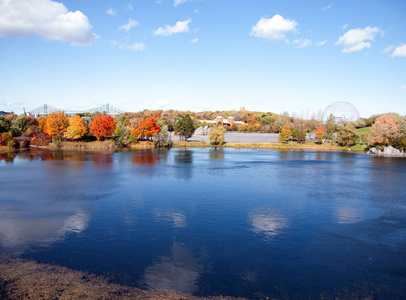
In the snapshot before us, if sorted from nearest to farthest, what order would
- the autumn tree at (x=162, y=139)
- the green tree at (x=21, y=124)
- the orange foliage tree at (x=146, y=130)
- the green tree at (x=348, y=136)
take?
the autumn tree at (x=162, y=139) → the green tree at (x=348, y=136) → the orange foliage tree at (x=146, y=130) → the green tree at (x=21, y=124)

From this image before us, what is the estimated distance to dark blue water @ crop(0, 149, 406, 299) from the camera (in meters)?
12.1

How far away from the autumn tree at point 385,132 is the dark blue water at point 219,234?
1926 inches

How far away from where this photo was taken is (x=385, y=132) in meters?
73.0

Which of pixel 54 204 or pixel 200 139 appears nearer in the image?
pixel 54 204

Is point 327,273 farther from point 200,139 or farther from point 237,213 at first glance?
point 200,139

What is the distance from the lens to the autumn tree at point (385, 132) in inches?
2837

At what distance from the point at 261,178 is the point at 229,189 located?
817cm

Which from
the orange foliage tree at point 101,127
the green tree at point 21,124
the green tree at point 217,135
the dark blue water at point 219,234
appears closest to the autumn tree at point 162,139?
the orange foliage tree at point 101,127

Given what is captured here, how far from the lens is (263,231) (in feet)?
57.8

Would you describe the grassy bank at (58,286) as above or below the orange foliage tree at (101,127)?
below

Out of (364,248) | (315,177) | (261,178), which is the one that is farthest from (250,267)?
(315,177)

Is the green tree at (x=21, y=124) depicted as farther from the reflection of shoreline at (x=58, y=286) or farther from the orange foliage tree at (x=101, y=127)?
the reflection of shoreline at (x=58, y=286)

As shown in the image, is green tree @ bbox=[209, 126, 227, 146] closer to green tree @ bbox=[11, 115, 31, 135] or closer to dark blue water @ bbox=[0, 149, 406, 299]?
green tree @ bbox=[11, 115, 31, 135]

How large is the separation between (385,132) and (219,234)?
7222 cm
